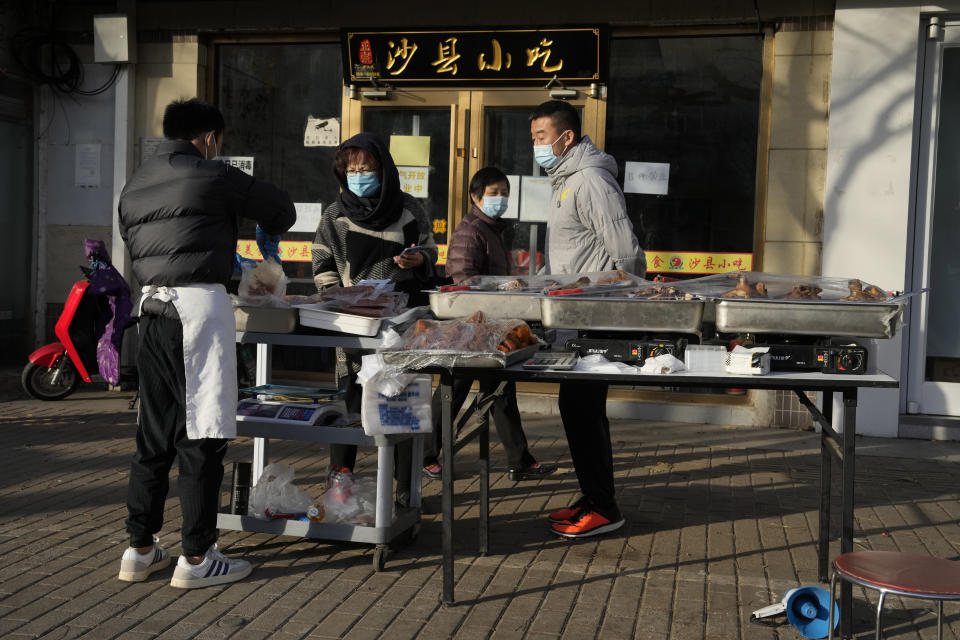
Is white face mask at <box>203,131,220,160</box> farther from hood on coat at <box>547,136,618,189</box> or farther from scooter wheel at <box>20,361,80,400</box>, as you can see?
scooter wheel at <box>20,361,80,400</box>

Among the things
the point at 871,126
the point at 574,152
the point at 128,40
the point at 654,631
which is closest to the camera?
the point at 654,631

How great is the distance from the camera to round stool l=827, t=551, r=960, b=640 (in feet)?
9.39

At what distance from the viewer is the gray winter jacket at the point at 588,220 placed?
16.0 feet

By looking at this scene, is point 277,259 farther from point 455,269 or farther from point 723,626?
point 723,626

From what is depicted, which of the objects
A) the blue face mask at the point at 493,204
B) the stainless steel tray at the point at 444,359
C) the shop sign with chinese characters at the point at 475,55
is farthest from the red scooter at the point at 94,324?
the stainless steel tray at the point at 444,359

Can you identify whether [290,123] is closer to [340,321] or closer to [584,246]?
[584,246]

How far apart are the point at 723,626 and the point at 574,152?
2446mm

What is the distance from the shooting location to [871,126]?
771cm

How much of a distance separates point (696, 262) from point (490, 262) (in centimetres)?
275

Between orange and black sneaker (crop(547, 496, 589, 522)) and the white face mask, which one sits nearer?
the white face mask

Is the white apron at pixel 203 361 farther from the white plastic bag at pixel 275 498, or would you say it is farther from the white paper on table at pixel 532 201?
the white paper on table at pixel 532 201

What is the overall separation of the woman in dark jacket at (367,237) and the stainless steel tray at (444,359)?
1.05 meters

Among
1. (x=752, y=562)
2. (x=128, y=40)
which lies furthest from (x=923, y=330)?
(x=128, y=40)

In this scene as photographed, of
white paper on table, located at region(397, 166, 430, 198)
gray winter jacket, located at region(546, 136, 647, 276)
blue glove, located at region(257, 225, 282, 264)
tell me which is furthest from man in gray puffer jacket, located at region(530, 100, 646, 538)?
white paper on table, located at region(397, 166, 430, 198)
